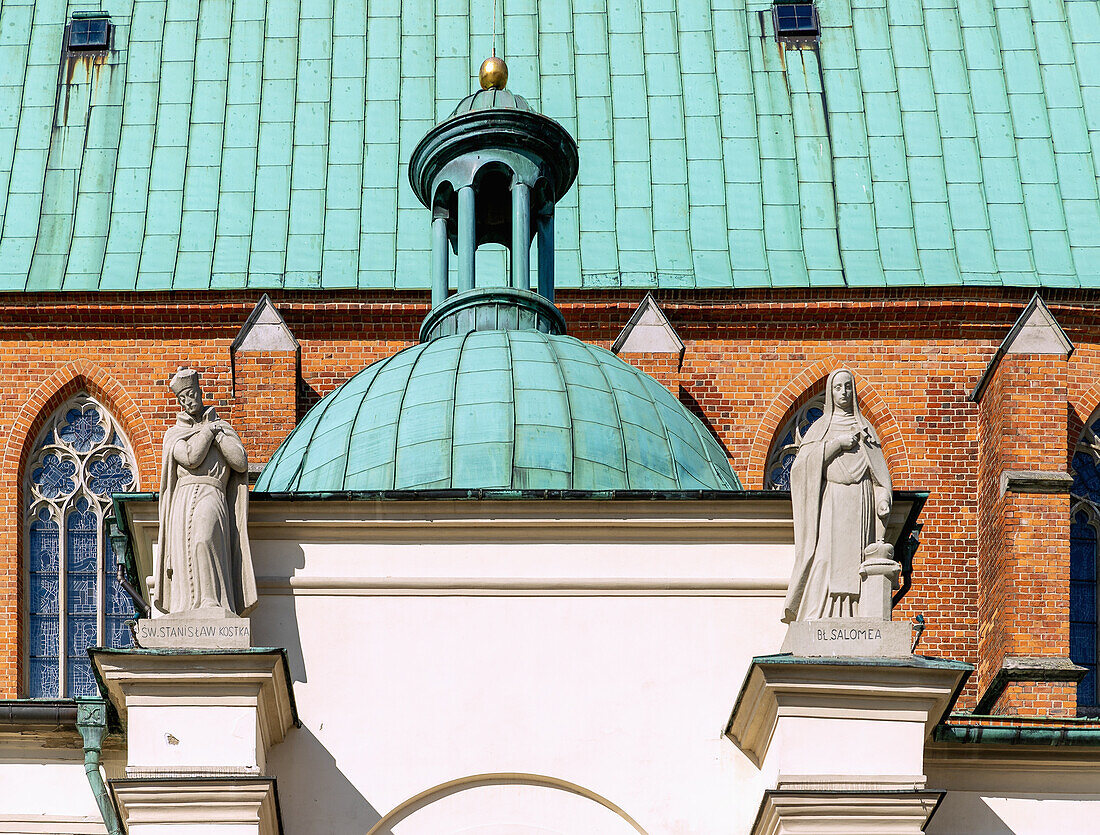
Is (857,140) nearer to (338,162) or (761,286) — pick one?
(761,286)

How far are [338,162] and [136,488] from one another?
188 inches

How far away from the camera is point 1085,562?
29453mm

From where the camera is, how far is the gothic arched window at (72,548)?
28.7 m

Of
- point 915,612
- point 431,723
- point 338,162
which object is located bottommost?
point 431,723

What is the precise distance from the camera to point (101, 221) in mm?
30688

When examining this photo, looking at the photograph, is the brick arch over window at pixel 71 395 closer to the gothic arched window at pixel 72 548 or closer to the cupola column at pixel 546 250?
the gothic arched window at pixel 72 548

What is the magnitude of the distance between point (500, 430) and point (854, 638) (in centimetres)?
388

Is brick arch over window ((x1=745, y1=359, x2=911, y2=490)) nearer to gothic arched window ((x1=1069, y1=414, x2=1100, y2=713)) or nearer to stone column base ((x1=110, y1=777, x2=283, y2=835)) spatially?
gothic arched window ((x1=1069, y1=414, x2=1100, y2=713))

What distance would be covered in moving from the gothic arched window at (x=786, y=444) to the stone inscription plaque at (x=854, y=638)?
10427mm

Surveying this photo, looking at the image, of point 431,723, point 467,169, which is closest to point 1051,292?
point 467,169

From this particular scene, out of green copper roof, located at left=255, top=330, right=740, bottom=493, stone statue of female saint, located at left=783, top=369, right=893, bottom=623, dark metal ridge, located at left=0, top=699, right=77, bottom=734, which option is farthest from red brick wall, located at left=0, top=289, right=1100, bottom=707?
stone statue of female saint, located at left=783, top=369, right=893, bottom=623

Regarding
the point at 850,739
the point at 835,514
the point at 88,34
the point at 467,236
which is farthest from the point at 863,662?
the point at 88,34

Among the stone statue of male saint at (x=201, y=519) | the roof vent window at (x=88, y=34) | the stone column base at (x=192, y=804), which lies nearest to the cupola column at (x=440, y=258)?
the stone statue of male saint at (x=201, y=519)

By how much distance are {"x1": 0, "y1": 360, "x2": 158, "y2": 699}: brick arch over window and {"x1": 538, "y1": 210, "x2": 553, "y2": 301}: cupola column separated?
595cm
